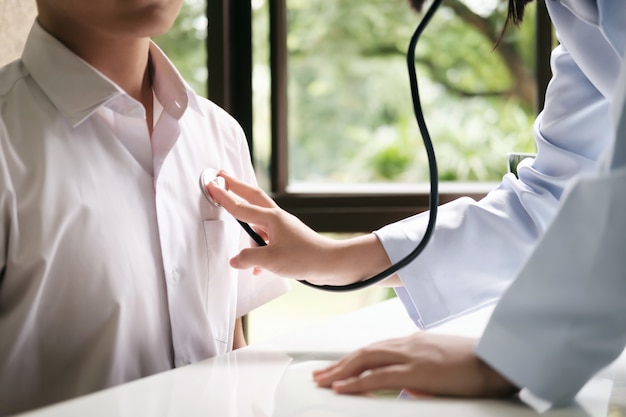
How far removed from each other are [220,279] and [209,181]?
156 millimetres

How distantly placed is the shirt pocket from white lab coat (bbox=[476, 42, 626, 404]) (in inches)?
21.6

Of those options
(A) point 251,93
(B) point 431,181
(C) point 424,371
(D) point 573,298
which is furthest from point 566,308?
(A) point 251,93

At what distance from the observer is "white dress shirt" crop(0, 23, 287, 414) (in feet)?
3.26

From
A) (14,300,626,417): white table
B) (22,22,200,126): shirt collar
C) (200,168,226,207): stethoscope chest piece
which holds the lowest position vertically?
(14,300,626,417): white table

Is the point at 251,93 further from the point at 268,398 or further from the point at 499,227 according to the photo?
the point at 268,398

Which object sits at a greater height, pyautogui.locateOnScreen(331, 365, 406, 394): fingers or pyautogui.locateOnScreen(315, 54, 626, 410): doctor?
pyautogui.locateOnScreen(315, 54, 626, 410): doctor

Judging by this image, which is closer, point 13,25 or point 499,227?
point 499,227

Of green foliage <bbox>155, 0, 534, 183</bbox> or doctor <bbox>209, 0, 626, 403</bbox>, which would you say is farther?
green foliage <bbox>155, 0, 534, 183</bbox>

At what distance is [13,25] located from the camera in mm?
1400

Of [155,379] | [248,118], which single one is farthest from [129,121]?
[248,118]

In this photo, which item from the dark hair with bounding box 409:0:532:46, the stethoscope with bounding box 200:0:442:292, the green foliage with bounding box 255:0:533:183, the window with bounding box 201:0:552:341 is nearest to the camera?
the stethoscope with bounding box 200:0:442:292

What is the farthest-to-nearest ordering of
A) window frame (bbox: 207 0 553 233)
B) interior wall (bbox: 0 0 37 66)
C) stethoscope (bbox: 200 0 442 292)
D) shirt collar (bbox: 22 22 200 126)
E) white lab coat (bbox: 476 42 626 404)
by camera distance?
window frame (bbox: 207 0 553 233)
interior wall (bbox: 0 0 37 66)
shirt collar (bbox: 22 22 200 126)
stethoscope (bbox: 200 0 442 292)
white lab coat (bbox: 476 42 626 404)

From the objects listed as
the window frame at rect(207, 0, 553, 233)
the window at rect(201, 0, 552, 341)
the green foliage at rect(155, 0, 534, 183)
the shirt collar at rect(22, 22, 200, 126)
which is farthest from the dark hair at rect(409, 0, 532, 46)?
the green foliage at rect(155, 0, 534, 183)

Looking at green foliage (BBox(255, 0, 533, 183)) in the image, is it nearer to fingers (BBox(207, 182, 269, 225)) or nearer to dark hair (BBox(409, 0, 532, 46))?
dark hair (BBox(409, 0, 532, 46))
